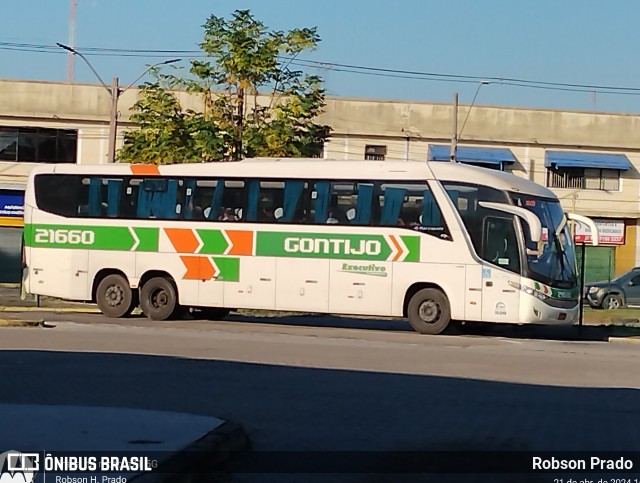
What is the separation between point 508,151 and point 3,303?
1089 inches

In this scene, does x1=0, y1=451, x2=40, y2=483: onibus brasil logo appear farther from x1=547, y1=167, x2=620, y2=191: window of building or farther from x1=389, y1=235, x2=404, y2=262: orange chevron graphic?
x1=547, y1=167, x2=620, y2=191: window of building

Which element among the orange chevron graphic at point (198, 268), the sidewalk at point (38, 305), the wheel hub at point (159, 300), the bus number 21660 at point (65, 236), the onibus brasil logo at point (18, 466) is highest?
the bus number 21660 at point (65, 236)

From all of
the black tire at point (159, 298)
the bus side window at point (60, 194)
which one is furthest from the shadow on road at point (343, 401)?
the bus side window at point (60, 194)

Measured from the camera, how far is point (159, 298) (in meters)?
25.9

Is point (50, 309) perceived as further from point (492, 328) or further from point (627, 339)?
point (627, 339)

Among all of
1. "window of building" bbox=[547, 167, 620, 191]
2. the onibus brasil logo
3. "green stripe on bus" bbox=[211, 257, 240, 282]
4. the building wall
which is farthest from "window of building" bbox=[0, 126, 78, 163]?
the onibus brasil logo

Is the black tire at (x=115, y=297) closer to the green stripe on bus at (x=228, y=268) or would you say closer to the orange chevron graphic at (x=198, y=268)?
the orange chevron graphic at (x=198, y=268)

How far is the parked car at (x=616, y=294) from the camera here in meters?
36.7

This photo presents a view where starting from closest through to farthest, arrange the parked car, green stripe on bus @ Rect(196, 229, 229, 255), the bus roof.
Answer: the bus roof < green stripe on bus @ Rect(196, 229, 229, 255) < the parked car

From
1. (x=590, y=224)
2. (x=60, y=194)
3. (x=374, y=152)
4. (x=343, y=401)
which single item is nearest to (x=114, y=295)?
(x=60, y=194)

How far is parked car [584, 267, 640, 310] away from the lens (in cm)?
3669

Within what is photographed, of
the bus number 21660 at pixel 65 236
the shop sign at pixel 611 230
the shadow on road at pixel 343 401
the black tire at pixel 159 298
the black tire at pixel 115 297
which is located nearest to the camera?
the shadow on road at pixel 343 401

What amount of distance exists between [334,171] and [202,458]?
1642 cm

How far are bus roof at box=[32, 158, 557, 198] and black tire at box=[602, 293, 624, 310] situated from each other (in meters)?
13.5
